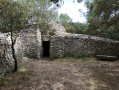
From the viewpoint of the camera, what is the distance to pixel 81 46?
30.5 ft

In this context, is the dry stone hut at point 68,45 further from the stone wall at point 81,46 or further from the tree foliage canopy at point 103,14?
the tree foliage canopy at point 103,14

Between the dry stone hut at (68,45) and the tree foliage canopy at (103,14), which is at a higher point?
the tree foliage canopy at (103,14)

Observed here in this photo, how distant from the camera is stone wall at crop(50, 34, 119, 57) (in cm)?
876

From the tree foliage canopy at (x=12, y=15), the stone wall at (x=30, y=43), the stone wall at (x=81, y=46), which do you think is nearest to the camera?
the tree foliage canopy at (x=12, y=15)

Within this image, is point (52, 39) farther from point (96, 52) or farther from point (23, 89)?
point (23, 89)

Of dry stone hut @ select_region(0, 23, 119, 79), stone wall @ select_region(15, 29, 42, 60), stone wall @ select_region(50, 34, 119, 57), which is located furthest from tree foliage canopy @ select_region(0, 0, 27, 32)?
stone wall @ select_region(50, 34, 119, 57)

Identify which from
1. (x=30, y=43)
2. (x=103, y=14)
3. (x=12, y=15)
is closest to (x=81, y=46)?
(x=103, y=14)

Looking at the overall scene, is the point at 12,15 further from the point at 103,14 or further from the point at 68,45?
the point at 68,45

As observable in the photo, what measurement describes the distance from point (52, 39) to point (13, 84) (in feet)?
21.8

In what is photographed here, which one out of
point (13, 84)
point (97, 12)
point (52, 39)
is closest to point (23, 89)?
point (13, 84)

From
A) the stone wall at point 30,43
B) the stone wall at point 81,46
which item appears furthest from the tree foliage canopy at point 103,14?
the stone wall at point 30,43

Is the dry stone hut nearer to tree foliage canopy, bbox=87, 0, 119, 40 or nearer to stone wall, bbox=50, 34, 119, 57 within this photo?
stone wall, bbox=50, 34, 119, 57

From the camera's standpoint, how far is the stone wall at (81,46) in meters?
8.76

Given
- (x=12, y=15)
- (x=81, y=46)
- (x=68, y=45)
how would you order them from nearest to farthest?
(x=12, y=15), (x=81, y=46), (x=68, y=45)
